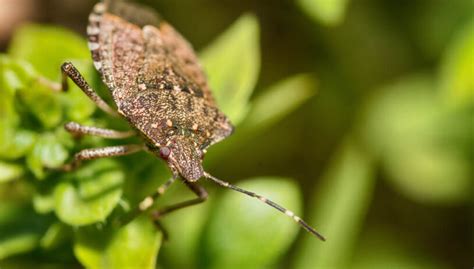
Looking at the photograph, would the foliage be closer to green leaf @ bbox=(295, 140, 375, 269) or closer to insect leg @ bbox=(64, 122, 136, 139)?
insect leg @ bbox=(64, 122, 136, 139)

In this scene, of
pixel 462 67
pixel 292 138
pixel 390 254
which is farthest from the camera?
pixel 292 138

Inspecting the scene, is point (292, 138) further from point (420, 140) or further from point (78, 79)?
point (78, 79)

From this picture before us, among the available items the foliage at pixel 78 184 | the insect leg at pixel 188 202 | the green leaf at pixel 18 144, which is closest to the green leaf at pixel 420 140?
the foliage at pixel 78 184

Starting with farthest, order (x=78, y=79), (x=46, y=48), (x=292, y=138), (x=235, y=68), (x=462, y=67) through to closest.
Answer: (x=292, y=138), (x=462, y=67), (x=235, y=68), (x=46, y=48), (x=78, y=79)

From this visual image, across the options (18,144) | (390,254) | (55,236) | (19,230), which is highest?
(390,254)

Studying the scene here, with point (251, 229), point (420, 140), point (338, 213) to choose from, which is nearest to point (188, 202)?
point (251, 229)

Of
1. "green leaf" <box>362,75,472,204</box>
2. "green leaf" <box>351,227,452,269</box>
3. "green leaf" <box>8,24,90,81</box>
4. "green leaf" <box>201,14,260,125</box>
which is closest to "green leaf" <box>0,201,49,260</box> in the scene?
"green leaf" <box>8,24,90,81</box>
